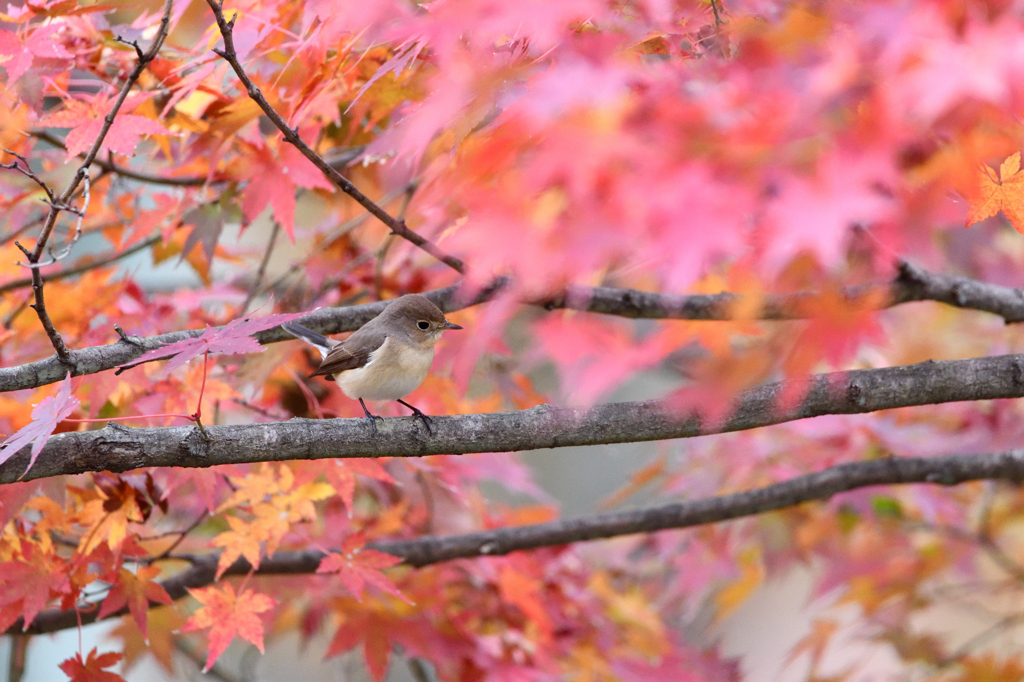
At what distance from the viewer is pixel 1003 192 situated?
5.19 feet

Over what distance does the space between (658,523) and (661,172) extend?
1950 millimetres

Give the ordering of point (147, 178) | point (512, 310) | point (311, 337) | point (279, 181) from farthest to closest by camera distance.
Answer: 1. point (147, 178)
2. point (311, 337)
3. point (279, 181)
4. point (512, 310)

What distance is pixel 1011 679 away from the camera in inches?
113

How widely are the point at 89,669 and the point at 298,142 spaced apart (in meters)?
1.42

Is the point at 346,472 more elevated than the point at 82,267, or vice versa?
the point at 82,267

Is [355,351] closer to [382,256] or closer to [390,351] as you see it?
[390,351]

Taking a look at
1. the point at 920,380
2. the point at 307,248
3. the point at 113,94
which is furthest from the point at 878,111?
the point at 307,248

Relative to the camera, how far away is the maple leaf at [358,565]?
7.28 feet

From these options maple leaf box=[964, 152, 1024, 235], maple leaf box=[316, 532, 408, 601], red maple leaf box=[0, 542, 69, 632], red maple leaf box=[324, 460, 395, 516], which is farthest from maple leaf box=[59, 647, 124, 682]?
maple leaf box=[964, 152, 1024, 235]

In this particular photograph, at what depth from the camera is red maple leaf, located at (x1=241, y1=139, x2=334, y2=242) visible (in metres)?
2.35

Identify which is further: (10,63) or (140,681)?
(140,681)

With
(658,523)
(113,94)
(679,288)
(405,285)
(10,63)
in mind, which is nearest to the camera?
(679,288)

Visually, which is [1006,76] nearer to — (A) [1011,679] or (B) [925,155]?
(B) [925,155]

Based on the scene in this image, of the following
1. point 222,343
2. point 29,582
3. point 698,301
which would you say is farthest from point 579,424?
point 29,582
